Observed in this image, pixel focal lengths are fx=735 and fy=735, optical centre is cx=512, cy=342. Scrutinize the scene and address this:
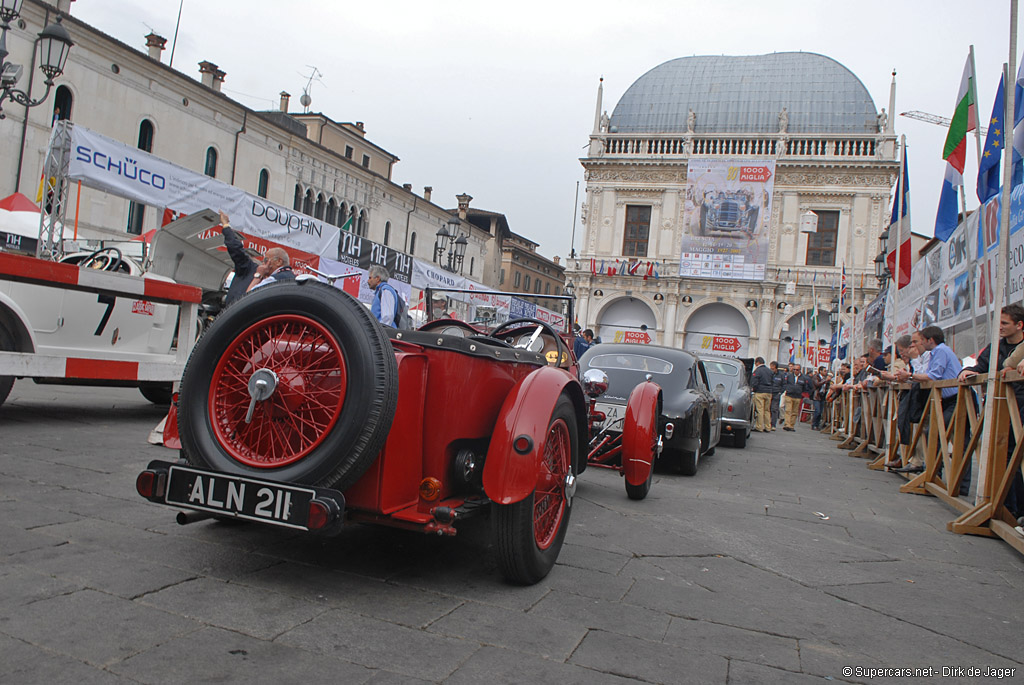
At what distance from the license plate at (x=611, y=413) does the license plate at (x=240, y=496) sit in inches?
174

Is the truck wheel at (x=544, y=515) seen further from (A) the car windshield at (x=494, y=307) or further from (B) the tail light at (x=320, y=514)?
(A) the car windshield at (x=494, y=307)

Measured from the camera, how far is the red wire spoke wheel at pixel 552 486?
11.9ft

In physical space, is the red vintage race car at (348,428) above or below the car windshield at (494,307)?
below

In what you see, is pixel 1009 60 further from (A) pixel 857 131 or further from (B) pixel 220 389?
(A) pixel 857 131

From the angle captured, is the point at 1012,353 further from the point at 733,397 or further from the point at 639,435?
the point at 733,397

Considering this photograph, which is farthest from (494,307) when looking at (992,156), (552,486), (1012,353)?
(992,156)

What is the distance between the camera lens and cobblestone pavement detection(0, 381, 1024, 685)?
2.46 metres

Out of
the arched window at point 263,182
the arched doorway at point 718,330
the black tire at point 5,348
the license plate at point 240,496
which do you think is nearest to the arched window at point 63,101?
the arched window at point 263,182

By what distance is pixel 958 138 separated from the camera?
8523mm

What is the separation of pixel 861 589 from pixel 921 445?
6.71m

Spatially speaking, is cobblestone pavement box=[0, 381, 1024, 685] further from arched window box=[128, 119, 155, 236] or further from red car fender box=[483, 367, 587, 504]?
arched window box=[128, 119, 155, 236]

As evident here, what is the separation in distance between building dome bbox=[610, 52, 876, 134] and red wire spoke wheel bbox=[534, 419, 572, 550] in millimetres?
44239

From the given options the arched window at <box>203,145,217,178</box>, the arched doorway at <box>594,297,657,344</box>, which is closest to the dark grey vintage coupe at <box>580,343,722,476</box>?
the arched window at <box>203,145,217,178</box>

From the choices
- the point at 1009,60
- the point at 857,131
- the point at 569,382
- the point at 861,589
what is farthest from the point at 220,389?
the point at 857,131
